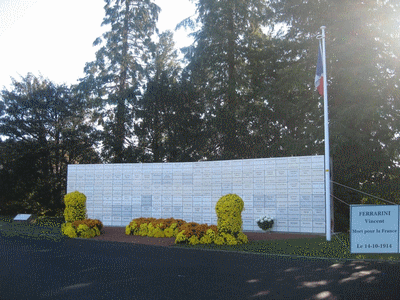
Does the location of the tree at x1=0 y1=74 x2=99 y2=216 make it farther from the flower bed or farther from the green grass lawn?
the flower bed

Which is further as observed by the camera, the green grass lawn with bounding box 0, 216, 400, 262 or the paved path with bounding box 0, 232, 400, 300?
the green grass lawn with bounding box 0, 216, 400, 262

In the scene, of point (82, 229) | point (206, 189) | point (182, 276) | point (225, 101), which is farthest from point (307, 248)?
point (225, 101)

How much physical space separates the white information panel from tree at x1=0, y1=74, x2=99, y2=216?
24210mm

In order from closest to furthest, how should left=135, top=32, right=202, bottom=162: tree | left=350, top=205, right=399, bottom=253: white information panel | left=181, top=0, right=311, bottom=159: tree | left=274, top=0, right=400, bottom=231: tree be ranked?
left=350, top=205, right=399, bottom=253: white information panel
left=274, top=0, right=400, bottom=231: tree
left=181, top=0, right=311, bottom=159: tree
left=135, top=32, right=202, bottom=162: tree

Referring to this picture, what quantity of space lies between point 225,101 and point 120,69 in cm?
906

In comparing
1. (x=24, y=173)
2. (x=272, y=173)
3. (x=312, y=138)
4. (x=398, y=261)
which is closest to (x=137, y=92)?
(x=24, y=173)

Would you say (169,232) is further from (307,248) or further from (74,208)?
(307,248)

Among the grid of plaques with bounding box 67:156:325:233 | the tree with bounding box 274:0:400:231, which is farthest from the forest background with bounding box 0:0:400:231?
the grid of plaques with bounding box 67:156:325:233

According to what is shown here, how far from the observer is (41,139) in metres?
28.8

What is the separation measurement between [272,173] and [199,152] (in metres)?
11.2

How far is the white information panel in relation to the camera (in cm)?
852

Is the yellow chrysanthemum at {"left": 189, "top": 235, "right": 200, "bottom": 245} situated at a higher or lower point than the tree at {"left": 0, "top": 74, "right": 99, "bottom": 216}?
lower

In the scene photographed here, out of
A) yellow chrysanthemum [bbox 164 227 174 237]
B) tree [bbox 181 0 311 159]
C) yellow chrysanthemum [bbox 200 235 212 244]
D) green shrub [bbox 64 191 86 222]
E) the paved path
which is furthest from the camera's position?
tree [bbox 181 0 311 159]

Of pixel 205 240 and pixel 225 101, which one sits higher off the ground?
pixel 225 101
